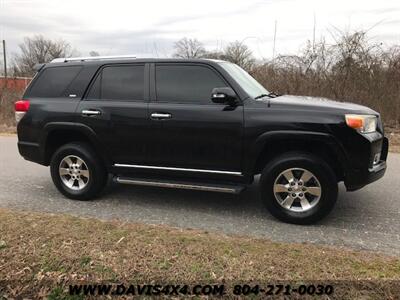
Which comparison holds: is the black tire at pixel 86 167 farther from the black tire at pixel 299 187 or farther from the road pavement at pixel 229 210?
the black tire at pixel 299 187

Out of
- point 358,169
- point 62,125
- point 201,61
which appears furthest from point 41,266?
point 358,169

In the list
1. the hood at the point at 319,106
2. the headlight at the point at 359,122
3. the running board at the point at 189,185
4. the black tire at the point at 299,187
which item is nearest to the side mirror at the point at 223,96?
the hood at the point at 319,106

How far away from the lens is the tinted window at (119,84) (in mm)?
5480

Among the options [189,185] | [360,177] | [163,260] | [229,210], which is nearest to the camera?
[163,260]

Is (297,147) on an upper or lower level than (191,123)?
lower

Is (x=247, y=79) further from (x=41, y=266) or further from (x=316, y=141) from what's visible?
(x=41, y=266)

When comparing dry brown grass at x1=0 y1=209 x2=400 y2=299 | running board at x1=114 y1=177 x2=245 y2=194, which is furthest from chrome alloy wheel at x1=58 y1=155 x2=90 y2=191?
dry brown grass at x1=0 y1=209 x2=400 y2=299

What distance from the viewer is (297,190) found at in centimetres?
483

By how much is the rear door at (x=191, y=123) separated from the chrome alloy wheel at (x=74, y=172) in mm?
1026

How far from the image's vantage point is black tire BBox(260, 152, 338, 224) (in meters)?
4.70

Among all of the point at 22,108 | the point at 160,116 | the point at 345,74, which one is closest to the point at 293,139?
the point at 160,116

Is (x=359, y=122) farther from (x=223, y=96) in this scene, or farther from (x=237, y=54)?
(x=237, y=54)

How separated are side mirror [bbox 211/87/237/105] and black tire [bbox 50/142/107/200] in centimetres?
183

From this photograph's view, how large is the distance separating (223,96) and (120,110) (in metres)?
1.35
